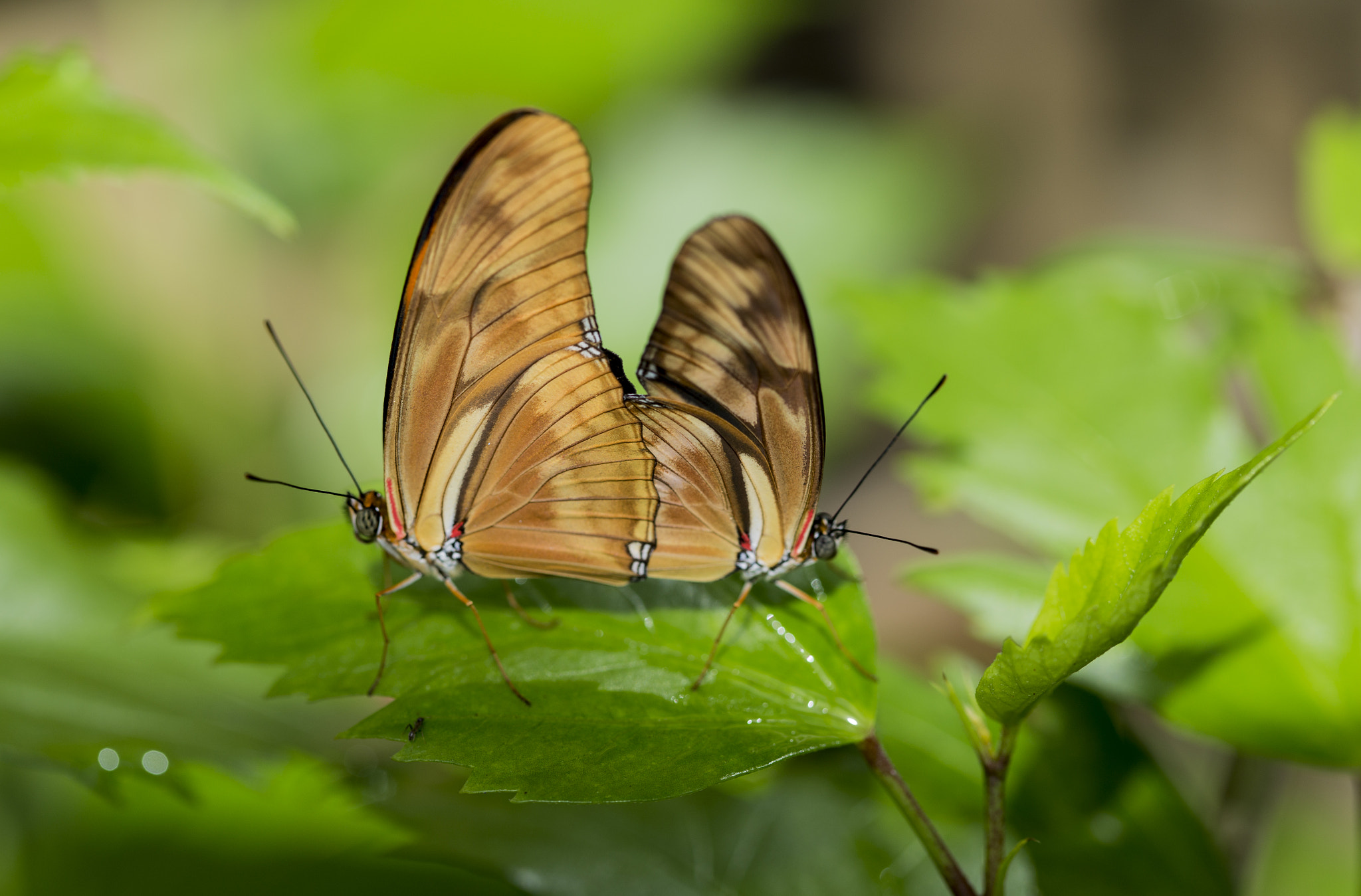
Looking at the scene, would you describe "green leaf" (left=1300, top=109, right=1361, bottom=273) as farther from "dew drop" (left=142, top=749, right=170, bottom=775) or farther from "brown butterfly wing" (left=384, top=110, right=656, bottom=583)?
"dew drop" (left=142, top=749, right=170, bottom=775)

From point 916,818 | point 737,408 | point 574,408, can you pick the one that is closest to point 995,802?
point 916,818

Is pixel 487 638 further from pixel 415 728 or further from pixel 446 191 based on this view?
pixel 446 191

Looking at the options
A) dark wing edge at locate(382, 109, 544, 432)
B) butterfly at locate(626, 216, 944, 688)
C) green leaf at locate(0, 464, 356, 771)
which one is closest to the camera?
dark wing edge at locate(382, 109, 544, 432)

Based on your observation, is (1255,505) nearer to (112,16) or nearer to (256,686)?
(256,686)

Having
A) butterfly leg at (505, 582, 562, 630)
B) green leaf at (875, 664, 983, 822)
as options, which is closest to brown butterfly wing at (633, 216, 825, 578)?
butterfly leg at (505, 582, 562, 630)

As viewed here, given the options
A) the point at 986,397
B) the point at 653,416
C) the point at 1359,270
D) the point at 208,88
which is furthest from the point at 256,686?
the point at 1359,270

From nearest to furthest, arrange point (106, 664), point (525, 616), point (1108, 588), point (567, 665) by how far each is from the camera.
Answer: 1. point (1108, 588)
2. point (567, 665)
3. point (525, 616)
4. point (106, 664)
